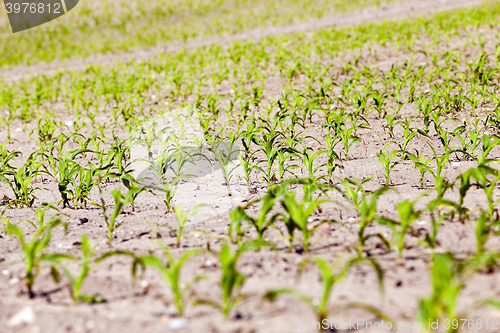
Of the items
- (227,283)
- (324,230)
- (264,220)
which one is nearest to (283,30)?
(324,230)

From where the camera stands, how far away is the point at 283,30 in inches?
544

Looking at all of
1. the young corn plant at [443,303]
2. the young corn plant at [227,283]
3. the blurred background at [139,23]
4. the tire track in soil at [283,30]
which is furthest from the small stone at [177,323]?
the blurred background at [139,23]

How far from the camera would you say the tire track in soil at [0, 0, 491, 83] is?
12297 mm

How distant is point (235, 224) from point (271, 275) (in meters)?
0.37

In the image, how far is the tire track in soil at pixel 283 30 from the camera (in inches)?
484

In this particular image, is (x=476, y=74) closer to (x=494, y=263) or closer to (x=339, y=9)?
(x=494, y=263)

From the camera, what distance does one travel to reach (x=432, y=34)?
349 inches

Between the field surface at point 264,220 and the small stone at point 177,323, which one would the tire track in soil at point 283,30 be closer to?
the field surface at point 264,220

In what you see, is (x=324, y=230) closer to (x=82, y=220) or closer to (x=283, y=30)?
(x=82, y=220)

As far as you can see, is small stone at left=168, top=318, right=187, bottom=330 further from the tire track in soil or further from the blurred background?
the blurred background

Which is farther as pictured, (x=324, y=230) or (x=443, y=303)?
(x=324, y=230)

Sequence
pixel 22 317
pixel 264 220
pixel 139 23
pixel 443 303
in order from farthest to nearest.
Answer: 1. pixel 139 23
2. pixel 264 220
3. pixel 22 317
4. pixel 443 303

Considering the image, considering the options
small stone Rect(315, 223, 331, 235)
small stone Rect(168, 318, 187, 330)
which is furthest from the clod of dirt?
small stone Rect(315, 223, 331, 235)

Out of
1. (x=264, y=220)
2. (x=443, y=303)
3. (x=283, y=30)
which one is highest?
(x=283, y=30)
